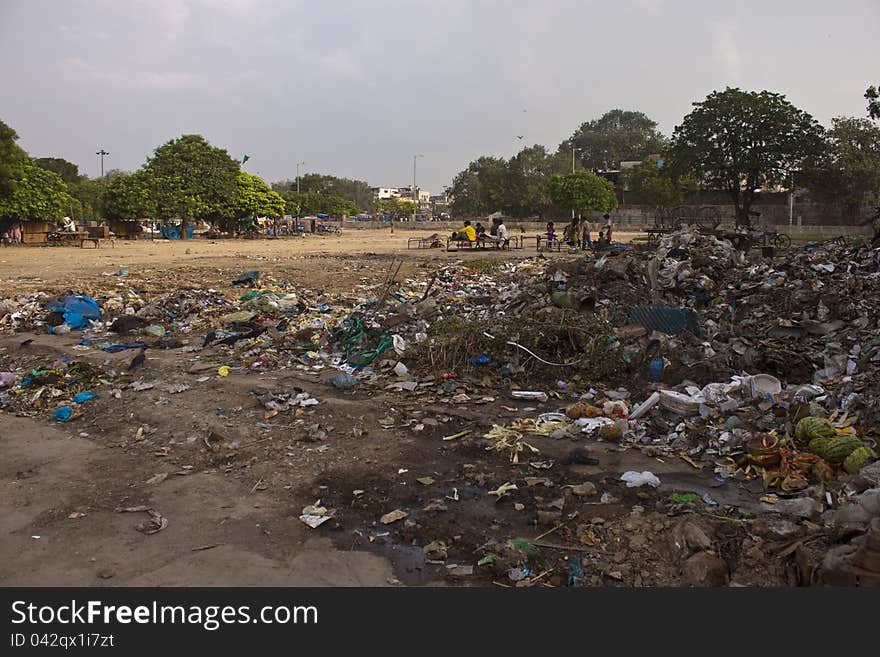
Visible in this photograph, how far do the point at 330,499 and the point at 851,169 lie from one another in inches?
1428

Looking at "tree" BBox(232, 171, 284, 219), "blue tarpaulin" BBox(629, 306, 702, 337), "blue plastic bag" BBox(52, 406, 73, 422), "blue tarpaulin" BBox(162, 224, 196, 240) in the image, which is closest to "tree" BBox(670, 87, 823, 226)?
"tree" BBox(232, 171, 284, 219)

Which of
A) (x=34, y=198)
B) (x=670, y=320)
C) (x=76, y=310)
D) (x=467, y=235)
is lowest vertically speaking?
(x=76, y=310)

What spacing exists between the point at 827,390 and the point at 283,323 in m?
6.21

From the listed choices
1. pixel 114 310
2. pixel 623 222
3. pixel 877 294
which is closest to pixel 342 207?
pixel 623 222

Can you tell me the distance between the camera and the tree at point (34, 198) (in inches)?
975

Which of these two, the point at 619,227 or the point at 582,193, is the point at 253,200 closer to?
the point at 582,193

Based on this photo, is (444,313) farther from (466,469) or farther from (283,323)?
(466,469)

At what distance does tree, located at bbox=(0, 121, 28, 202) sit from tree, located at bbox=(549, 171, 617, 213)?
26.1 metres

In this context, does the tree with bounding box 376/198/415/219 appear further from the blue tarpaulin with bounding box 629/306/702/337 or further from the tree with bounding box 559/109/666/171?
the blue tarpaulin with bounding box 629/306/702/337

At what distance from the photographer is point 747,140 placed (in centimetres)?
2759

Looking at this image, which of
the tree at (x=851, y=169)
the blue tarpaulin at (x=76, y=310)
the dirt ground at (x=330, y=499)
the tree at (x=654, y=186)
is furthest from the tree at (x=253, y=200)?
the dirt ground at (x=330, y=499)

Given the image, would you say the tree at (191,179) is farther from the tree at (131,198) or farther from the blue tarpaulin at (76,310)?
the blue tarpaulin at (76,310)

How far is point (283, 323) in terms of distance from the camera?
862cm

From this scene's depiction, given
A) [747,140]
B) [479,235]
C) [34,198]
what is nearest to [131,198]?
[34,198]
